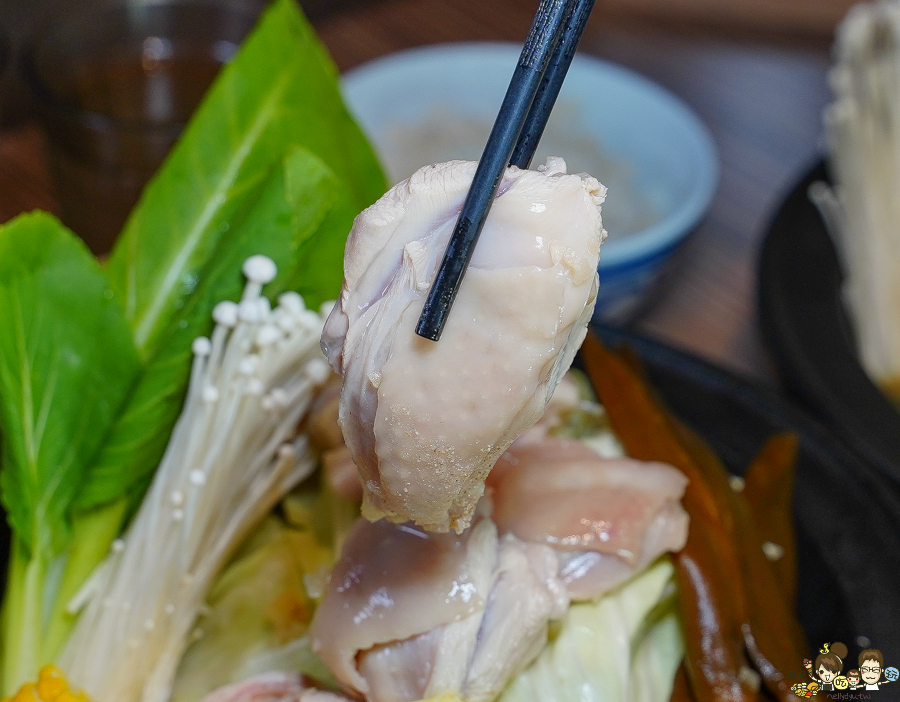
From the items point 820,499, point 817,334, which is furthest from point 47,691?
point 817,334

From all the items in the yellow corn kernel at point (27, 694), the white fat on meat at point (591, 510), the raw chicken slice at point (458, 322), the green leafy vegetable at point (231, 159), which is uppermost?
the raw chicken slice at point (458, 322)

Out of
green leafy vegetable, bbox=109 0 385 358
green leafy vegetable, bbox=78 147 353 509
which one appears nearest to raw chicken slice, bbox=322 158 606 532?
green leafy vegetable, bbox=78 147 353 509

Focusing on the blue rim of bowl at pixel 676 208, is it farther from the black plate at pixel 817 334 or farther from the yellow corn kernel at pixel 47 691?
the yellow corn kernel at pixel 47 691

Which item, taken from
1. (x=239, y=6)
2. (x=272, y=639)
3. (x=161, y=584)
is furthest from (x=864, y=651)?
(x=239, y=6)

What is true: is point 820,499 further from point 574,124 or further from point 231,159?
point 574,124

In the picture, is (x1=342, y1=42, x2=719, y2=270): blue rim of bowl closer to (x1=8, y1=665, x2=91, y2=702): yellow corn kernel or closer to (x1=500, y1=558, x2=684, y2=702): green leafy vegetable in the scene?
(x1=500, y1=558, x2=684, y2=702): green leafy vegetable

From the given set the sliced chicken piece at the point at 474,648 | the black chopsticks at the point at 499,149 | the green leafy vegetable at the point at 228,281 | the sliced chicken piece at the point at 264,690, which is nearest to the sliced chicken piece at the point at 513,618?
the sliced chicken piece at the point at 474,648

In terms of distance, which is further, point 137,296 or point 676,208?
point 676,208

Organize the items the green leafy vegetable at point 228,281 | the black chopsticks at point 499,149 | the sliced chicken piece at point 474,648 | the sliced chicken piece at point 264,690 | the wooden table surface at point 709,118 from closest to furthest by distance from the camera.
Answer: the black chopsticks at point 499,149
the sliced chicken piece at point 474,648
the sliced chicken piece at point 264,690
the green leafy vegetable at point 228,281
the wooden table surface at point 709,118
